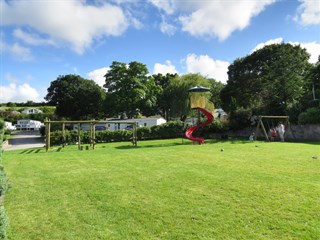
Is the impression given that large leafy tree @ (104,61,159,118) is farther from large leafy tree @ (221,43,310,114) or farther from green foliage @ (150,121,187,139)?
green foliage @ (150,121,187,139)

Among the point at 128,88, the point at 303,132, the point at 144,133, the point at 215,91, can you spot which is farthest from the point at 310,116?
the point at 215,91

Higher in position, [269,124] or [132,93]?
[132,93]

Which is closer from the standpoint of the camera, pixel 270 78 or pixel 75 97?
pixel 270 78

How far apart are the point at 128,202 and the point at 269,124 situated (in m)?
20.1

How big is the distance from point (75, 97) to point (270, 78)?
29.1m

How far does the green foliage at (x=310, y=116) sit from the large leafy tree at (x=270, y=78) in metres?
1.77

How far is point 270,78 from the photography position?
25.7 meters

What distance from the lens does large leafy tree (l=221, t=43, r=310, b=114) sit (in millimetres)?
22453

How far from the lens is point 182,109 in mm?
34062

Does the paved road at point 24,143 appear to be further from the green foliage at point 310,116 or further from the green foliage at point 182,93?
the green foliage at point 310,116

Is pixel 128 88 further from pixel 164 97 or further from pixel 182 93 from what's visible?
pixel 182 93

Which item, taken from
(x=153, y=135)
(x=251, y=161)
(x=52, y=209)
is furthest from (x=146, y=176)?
(x=153, y=135)

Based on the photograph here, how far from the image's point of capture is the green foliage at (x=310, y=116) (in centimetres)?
1891

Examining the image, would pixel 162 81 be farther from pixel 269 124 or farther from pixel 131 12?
pixel 131 12
